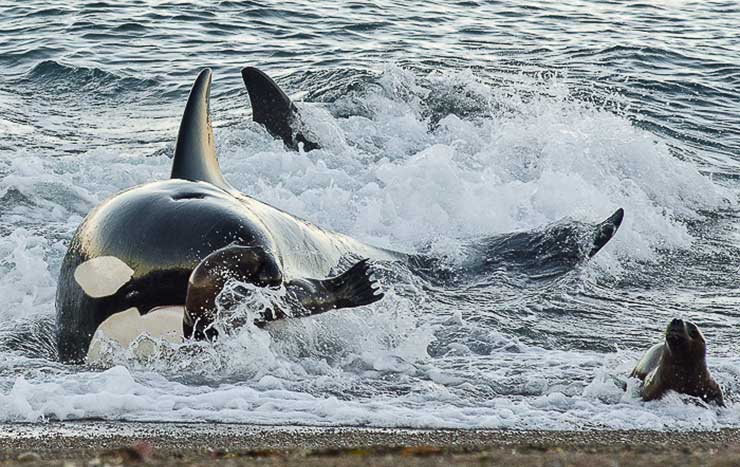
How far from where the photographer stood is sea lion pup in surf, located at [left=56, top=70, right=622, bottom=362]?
20.7 ft

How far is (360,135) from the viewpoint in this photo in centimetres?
1581

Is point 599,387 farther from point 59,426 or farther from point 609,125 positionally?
point 609,125

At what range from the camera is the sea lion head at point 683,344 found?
673cm

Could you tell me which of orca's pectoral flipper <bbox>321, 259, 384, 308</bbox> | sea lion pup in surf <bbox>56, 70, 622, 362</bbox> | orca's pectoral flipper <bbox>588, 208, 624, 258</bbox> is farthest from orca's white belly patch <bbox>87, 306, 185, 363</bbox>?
orca's pectoral flipper <bbox>588, 208, 624, 258</bbox>

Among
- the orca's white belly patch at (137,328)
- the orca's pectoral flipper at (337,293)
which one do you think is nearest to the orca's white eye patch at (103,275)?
the orca's white belly patch at (137,328)

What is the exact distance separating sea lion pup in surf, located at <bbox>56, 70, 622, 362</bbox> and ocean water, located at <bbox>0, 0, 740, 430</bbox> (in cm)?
22

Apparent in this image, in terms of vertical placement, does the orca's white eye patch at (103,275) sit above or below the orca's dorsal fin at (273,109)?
above

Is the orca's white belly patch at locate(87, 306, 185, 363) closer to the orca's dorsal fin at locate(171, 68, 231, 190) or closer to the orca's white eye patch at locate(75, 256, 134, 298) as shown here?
the orca's white eye patch at locate(75, 256, 134, 298)

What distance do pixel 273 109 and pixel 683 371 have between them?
7866 millimetres

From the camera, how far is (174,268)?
660cm

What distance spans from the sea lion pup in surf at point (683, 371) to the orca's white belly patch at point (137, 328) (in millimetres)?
2659

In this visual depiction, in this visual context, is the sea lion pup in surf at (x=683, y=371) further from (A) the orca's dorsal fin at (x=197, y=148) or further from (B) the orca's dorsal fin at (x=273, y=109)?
(B) the orca's dorsal fin at (x=273, y=109)

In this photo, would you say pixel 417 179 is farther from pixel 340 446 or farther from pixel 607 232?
pixel 340 446

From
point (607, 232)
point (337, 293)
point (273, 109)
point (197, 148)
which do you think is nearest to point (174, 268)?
point (337, 293)
